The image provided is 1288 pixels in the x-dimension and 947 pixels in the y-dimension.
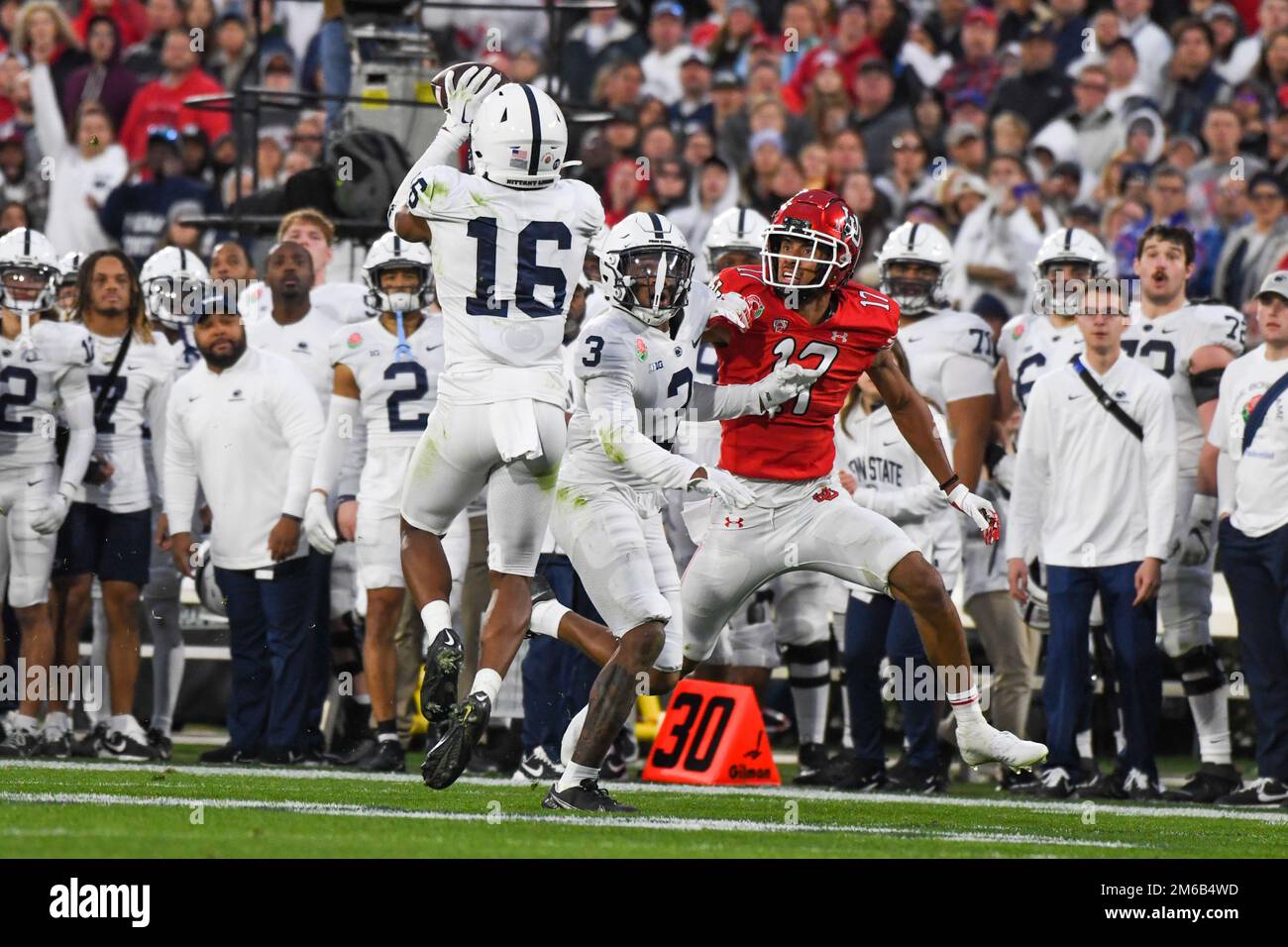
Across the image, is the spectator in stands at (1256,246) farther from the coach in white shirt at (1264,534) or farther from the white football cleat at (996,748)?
the white football cleat at (996,748)

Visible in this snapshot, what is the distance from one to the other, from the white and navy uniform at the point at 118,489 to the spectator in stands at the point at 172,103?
478 centimetres

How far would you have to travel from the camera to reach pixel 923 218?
12602mm

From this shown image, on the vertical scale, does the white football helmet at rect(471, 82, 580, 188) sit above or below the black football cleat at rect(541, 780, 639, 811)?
above

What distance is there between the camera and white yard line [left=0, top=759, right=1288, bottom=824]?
330 inches

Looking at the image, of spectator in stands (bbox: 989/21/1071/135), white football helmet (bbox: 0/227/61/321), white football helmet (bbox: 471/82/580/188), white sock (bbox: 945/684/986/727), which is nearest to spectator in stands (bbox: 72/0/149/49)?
spectator in stands (bbox: 989/21/1071/135)

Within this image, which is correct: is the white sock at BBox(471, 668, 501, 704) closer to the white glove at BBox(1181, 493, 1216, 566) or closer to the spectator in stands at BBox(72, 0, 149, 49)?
the white glove at BBox(1181, 493, 1216, 566)

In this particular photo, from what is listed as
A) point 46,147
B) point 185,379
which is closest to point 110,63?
point 46,147

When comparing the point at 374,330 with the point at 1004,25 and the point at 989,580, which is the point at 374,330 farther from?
the point at 1004,25

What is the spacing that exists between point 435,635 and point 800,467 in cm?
154

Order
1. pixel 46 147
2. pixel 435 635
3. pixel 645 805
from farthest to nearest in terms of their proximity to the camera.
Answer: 1. pixel 46 147
2. pixel 645 805
3. pixel 435 635

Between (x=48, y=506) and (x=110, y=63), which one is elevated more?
(x=110, y=63)

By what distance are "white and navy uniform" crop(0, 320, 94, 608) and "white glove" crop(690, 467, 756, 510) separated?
3909 mm

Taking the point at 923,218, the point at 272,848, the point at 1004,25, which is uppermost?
the point at 1004,25

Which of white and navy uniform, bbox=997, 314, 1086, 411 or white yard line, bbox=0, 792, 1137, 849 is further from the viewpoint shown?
white and navy uniform, bbox=997, 314, 1086, 411
